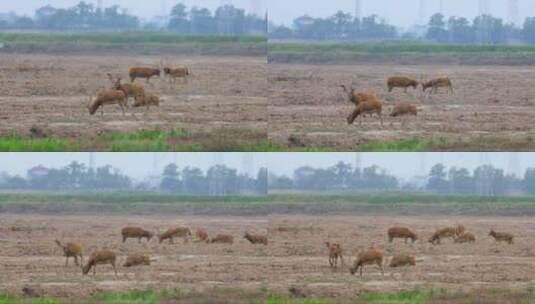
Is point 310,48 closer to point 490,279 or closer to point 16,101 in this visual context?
point 16,101

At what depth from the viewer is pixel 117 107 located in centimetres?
3028

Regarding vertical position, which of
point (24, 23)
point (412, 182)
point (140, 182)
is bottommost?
point (412, 182)

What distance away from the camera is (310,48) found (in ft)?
130

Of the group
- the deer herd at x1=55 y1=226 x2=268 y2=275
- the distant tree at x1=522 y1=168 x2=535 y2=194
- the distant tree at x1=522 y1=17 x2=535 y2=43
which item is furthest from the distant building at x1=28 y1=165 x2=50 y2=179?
the distant tree at x1=522 y1=17 x2=535 y2=43

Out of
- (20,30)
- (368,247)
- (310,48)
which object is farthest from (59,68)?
(368,247)

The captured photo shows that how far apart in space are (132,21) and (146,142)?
11.2 meters

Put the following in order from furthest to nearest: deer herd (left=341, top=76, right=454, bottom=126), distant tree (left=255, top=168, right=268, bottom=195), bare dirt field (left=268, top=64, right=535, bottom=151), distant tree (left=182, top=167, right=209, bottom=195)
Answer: distant tree (left=182, top=167, right=209, bottom=195) → distant tree (left=255, top=168, right=268, bottom=195) → bare dirt field (left=268, top=64, right=535, bottom=151) → deer herd (left=341, top=76, right=454, bottom=126)

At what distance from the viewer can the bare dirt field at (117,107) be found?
96.1 ft

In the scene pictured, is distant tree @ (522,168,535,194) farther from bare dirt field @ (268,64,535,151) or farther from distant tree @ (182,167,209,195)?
distant tree @ (182,167,209,195)

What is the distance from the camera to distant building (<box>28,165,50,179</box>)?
35875 mm

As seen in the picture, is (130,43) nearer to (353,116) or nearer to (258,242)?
(258,242)

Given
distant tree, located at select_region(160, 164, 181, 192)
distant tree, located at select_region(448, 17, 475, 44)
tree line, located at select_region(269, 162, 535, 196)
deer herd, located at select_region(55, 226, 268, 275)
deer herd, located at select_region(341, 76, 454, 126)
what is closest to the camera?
deer herd, located at select_region(55, 226, 268, 275)

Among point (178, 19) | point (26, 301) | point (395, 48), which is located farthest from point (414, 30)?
point (26, 301)

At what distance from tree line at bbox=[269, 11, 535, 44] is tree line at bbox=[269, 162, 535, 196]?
303 cm
